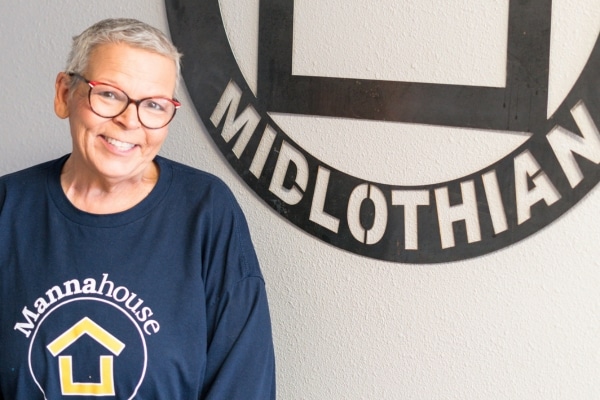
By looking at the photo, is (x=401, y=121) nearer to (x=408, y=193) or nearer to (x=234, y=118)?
(x=408, y=193)

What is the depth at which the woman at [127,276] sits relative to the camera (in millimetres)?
1343

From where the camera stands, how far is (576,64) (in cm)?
132

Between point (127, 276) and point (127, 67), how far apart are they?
0.33 metres

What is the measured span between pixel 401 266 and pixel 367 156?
196mm

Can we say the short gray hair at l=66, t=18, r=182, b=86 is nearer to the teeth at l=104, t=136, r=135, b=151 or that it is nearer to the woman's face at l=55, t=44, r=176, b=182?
the woman's face at l=55, t=44, r=176, b=182

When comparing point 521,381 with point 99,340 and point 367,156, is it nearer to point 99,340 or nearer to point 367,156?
point 367,156

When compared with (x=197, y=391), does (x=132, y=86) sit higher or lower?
higher

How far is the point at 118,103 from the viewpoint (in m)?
1.33

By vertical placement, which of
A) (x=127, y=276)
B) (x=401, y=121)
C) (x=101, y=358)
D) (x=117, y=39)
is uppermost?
(x=117, y=39)

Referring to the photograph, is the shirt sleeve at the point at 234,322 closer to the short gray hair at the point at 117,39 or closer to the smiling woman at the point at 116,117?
the smiling woman at the point at 116,117

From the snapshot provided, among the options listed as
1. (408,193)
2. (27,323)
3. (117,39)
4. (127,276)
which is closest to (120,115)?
(117,39)

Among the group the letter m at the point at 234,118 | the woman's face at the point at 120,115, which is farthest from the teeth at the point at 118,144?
the letter m at the point at 234,118

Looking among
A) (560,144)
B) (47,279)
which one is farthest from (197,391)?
(560,144)

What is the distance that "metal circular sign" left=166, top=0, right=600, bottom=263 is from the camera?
4.42 ft
